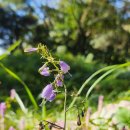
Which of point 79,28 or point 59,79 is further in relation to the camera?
point 79,28

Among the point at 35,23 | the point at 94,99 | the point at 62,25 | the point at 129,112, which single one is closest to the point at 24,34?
the point at 35,23

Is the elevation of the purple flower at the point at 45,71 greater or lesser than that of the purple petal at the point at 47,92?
greater

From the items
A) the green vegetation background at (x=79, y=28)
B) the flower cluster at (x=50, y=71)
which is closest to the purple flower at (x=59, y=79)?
the flower cluster at (x=50, y=71)

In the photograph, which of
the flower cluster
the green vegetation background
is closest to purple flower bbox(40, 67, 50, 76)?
the flower cluster

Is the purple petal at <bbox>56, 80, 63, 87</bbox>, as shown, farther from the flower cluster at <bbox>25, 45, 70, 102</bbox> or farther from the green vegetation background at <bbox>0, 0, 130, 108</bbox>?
the green vegetation background at <bbox>0, 0, 130, 108</bbox>

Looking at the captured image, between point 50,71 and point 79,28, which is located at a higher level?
point 79,28

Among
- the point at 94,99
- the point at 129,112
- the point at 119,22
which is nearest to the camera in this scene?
the point at 129,112

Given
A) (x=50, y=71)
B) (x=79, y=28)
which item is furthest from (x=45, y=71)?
(x=79, y=28)

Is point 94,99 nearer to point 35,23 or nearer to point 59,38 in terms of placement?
point 59,38

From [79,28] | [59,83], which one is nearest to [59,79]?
[59,83]

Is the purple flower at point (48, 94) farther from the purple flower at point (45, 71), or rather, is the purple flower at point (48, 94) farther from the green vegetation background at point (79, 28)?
the green vegetation background at point (79, 28)

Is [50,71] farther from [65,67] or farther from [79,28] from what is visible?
[79,28]
